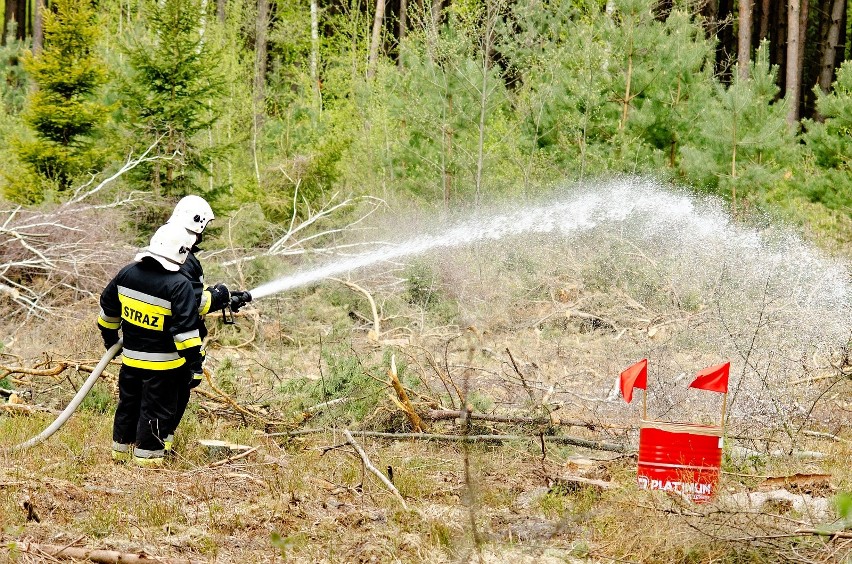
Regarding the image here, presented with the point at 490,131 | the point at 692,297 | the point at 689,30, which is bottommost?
the point at 692,297

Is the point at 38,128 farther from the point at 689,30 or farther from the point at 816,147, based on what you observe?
the point at 816,147

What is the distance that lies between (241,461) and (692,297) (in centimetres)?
→ 668

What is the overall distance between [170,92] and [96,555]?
9.85 metres

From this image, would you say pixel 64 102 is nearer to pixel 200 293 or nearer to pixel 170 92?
pixel 170 92

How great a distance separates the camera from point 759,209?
43.7ft

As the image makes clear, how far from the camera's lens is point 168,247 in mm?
6328

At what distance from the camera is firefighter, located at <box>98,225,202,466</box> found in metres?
6.30

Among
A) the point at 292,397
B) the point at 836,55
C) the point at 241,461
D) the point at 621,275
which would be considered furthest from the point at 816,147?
the point at 836,55

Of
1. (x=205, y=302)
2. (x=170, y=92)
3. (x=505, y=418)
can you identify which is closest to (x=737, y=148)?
(x=170, y=92)

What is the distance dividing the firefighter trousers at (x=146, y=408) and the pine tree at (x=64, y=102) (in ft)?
23.7

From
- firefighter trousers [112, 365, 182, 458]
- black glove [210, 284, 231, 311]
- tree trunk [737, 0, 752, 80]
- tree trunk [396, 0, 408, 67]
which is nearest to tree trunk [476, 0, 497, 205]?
tree trunk [396, 0, 408, 67]

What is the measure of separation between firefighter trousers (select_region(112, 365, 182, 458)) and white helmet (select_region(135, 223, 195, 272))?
764mm

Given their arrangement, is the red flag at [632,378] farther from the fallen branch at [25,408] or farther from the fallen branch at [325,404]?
the fallen branch at [25,408]

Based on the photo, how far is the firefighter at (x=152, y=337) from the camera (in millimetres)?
6301
